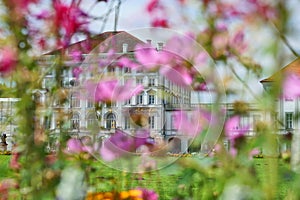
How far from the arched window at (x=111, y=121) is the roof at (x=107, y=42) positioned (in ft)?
0.32

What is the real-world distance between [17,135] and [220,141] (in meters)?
0.26

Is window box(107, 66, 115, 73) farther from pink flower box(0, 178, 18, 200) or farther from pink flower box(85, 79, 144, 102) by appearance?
pink flower box(0, 178, 18, 200)

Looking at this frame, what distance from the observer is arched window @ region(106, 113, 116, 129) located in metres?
0.87

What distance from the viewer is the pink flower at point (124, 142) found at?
2.76ft

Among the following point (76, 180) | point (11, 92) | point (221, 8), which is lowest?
point (76, 180)

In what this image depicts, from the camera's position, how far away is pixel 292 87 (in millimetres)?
711

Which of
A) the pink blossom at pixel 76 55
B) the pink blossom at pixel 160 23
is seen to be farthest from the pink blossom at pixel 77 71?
the pink blossom at pixel 160 23

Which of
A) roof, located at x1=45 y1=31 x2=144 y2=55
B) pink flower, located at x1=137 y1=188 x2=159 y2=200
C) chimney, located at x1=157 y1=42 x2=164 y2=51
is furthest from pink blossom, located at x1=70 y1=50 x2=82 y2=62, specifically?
pink flower, located at x1=137 y1=188 x2=159 y2=200

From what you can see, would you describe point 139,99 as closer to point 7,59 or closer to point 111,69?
point 111,69

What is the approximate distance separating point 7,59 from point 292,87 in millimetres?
360

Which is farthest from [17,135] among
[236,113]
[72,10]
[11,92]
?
[236,113]

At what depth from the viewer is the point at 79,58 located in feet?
2.65

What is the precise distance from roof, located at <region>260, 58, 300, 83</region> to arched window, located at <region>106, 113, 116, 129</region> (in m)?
0.23

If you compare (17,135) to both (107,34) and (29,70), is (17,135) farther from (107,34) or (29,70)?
(107,34)
